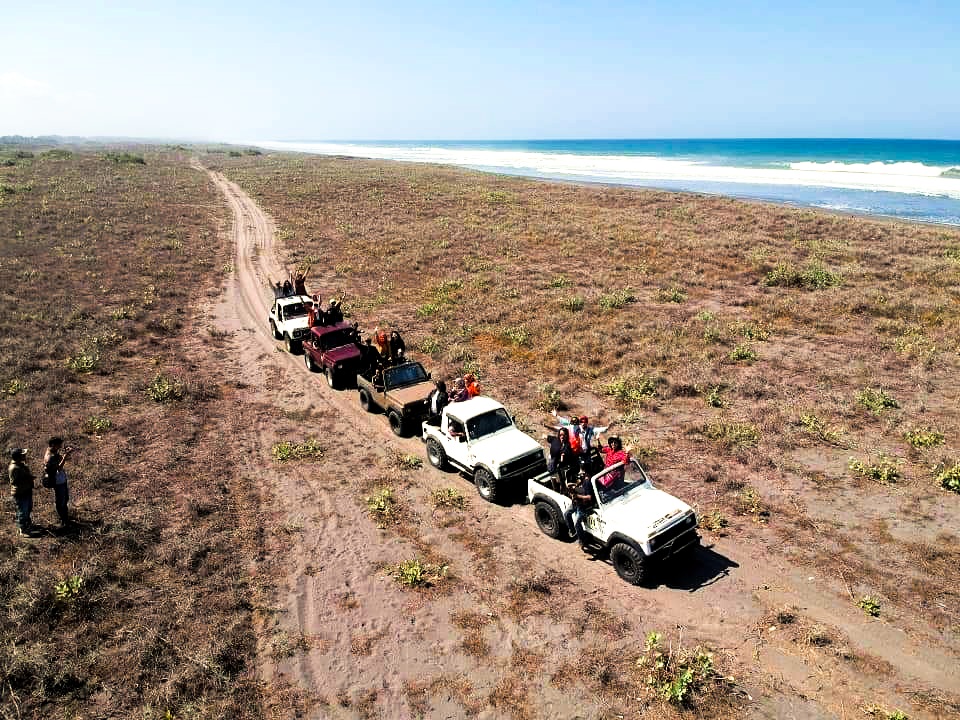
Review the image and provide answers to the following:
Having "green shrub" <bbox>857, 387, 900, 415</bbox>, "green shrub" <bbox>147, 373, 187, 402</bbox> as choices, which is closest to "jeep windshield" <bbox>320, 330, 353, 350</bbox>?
"green shrub" <bbox>147, 373, 187, 402</bbox>

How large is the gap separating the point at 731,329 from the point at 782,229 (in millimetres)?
21493

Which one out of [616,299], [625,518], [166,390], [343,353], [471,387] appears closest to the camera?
[625,518]

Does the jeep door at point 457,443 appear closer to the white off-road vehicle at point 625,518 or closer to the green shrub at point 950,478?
the white off-road vehicle at point 625,518

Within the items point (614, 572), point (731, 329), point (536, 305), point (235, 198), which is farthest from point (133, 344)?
point (235, 198)

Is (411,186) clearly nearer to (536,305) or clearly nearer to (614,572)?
(536,305)

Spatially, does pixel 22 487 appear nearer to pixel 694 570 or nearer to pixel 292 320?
pixel 694 570

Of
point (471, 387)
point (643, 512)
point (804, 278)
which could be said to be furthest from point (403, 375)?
point (804, 278)

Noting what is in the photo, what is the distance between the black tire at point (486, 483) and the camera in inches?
455

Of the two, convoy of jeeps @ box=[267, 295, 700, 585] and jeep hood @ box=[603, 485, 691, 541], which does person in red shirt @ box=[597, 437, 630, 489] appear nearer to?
convoy of jeeps @ box=[267, 295, 700, 585]

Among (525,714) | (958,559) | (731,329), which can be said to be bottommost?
(525,714)

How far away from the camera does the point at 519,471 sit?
38.1 feet

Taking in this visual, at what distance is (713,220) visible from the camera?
41719 millimetres

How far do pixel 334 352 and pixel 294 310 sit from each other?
4.80 m

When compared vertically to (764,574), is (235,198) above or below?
above
